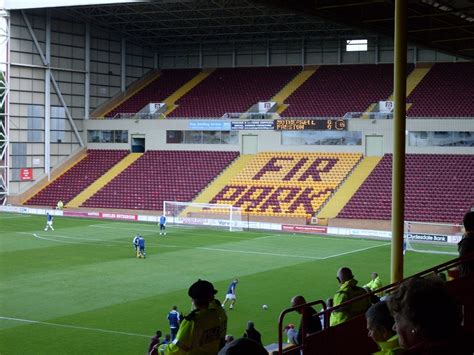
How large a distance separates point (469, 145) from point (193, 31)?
23.5 metres

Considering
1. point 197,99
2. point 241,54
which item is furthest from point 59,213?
point 241,54

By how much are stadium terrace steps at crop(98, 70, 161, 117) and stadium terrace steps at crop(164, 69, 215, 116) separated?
3465 millimetres

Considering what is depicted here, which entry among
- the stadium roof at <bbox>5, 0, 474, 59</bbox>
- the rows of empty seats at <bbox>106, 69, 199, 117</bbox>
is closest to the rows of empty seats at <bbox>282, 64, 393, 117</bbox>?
the stadium roof at <bbox>5, 0, 474, 59</bbox>

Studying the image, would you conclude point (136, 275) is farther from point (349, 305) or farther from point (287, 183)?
point (287, 183)

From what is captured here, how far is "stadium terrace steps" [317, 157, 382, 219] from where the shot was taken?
46.8 meters

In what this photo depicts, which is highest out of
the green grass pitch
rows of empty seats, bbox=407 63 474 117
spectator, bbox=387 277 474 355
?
rows of empty seats, bbox=407 63 474 117

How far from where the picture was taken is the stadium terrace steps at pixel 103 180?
5484cm

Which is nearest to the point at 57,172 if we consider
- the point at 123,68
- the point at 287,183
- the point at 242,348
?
the point at 123,68

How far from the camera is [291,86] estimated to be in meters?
59.2

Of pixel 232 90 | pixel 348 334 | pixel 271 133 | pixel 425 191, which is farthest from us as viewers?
pixel 232 90

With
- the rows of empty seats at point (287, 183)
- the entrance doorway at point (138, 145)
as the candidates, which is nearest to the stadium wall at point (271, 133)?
the entrance doorway at point (138, 145)

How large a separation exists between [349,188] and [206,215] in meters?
9.28

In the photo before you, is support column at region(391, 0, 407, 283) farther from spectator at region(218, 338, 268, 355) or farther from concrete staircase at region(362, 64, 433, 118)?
concrete staircase at region(362, 64, 433, 118)

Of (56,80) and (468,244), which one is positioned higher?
(56,80)
